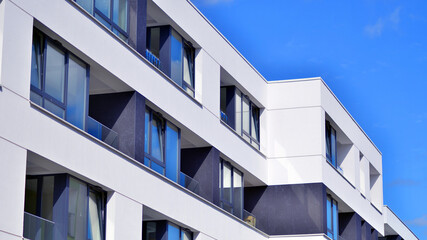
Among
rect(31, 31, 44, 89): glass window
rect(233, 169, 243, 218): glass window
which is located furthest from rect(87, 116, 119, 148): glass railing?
rect(233, 169, 243, 218): glass window

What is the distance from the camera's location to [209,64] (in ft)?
126

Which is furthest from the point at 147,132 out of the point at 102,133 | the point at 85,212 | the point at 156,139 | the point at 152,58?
the point at 85,212

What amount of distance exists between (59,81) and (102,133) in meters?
3.18

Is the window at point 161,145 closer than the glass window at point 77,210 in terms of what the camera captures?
No

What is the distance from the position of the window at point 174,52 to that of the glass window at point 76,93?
6.11m

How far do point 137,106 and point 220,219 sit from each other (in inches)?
309

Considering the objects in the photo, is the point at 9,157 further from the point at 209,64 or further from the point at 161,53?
the point at 209,64

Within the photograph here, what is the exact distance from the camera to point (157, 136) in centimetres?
3378

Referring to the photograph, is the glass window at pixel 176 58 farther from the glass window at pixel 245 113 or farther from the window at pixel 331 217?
the window at pixel 331 217

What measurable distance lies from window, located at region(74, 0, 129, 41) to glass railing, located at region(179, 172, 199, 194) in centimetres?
632

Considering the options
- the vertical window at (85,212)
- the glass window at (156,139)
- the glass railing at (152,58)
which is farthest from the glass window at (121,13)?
the vertical window at (85,212)

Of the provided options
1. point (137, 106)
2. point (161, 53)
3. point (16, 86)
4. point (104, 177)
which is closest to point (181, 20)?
point (161, 53)

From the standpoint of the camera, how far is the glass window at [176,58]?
116 ft

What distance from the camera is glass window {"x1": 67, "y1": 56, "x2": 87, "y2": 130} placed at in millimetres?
27766
